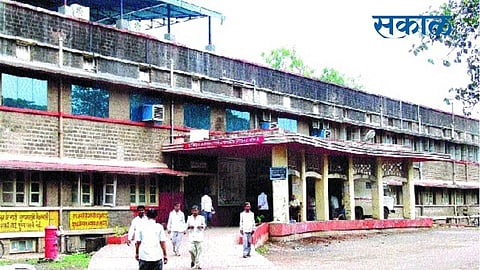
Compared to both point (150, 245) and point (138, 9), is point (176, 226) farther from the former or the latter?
point (138, 9)

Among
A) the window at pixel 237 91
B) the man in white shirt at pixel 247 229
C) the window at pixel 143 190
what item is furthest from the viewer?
the window at pixel 237 91

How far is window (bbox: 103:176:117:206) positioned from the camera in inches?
880

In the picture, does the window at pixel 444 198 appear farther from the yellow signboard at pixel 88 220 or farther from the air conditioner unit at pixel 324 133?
the yellow signboard at pixel 88 220

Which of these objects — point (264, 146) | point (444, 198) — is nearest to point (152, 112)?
point (264, 146)

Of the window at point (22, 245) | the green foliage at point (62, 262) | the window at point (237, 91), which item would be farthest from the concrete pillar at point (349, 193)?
the window at point (22, 245)

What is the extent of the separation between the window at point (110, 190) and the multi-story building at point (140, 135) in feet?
0.10

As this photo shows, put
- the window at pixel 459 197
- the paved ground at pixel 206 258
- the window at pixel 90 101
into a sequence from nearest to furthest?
the paved ground at pixel 206 258
the window at pixel 90 101
the window at pixel 459 197

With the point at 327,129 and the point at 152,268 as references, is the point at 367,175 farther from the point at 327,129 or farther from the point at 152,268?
the point at 152,268

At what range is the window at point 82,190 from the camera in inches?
845

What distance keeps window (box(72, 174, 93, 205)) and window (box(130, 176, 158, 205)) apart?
1654 millimetres

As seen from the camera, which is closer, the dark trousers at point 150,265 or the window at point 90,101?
the dark trousers at point 150,265

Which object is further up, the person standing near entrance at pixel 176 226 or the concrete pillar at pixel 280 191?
the concrete pillar at pixel 280 191

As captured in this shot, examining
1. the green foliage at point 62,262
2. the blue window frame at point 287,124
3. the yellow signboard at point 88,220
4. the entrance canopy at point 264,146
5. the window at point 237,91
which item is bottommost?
the green foliage at point 62,262

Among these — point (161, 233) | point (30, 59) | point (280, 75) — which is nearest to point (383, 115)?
point (280, 75)
